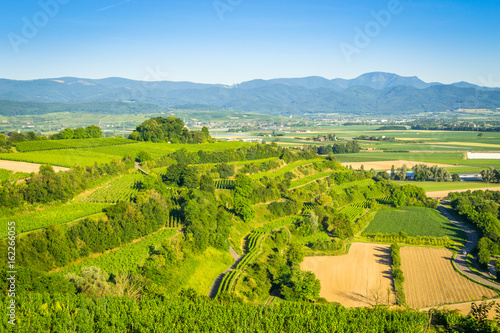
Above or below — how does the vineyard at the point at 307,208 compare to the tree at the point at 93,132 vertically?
below

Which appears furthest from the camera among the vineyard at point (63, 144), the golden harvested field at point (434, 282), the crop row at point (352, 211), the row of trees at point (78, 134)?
the row of trees at point (78, 134)

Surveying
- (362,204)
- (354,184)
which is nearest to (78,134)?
(354,184)

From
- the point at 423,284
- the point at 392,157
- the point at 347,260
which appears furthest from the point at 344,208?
the point at 392,157

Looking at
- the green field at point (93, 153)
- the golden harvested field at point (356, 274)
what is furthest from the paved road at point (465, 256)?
the green field at point (93, 153)

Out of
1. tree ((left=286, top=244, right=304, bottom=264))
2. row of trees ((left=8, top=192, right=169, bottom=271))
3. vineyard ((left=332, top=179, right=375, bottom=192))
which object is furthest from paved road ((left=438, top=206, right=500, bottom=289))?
row of trees ((left=8, top=192, right=169, bottom=271))

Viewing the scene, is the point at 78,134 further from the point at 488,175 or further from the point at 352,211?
the point at 488,175

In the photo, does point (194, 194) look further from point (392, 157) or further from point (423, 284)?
point (392, 157)

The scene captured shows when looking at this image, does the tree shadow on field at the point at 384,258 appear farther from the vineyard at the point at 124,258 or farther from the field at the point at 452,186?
Answer: the field at the point at 452,186
